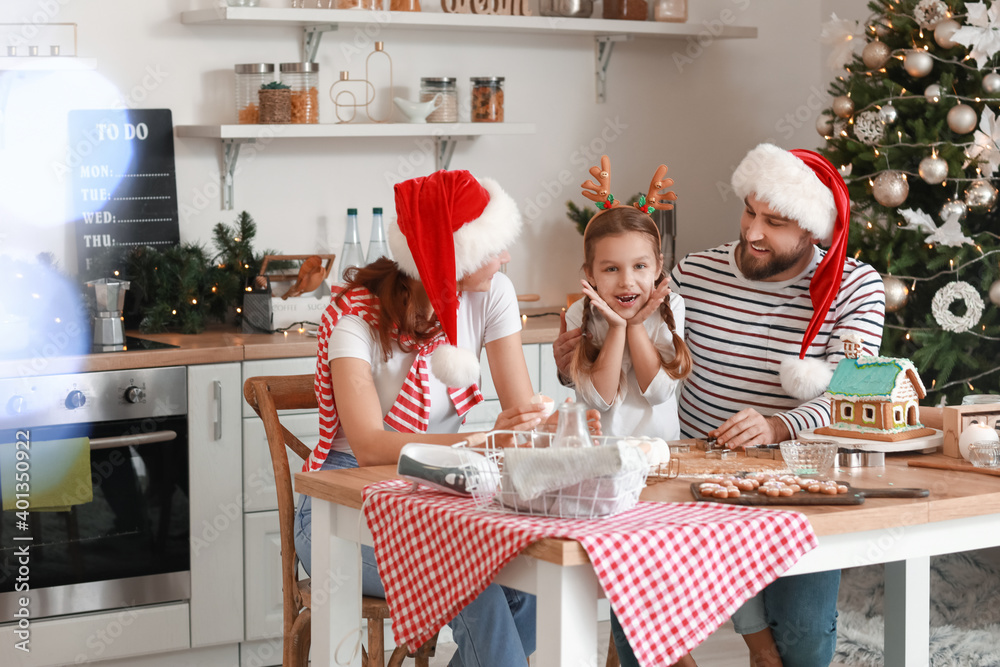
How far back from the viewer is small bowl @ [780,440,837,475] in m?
1.69

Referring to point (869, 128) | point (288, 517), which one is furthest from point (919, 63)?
point (288, 517)

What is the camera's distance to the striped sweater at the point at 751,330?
7.38ft

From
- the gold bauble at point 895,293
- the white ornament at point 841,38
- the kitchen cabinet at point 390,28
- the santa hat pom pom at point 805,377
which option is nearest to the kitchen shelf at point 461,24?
the kitchen cabinet at point 390,28

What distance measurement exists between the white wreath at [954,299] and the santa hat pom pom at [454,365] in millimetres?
1560

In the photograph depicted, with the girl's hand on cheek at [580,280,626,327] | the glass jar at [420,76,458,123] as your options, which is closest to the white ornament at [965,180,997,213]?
the girl's hand on cheek at [580,280,626,327]

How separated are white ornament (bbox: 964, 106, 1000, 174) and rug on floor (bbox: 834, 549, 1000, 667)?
116 cm

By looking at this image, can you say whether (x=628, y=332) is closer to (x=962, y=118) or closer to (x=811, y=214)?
(x=811, y=214)

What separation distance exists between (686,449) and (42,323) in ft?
6.19

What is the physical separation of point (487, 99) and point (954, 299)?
1495 millimetres

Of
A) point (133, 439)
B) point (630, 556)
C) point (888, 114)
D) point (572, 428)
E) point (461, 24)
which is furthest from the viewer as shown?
point (461, 24)

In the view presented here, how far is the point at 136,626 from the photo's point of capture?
2877mm

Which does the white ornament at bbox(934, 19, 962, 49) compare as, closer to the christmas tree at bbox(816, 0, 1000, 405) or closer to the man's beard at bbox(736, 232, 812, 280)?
the christmas tree at bbox(816, 0, 1000, 405)

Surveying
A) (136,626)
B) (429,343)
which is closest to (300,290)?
(136,626)

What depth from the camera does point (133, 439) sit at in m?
2.82
